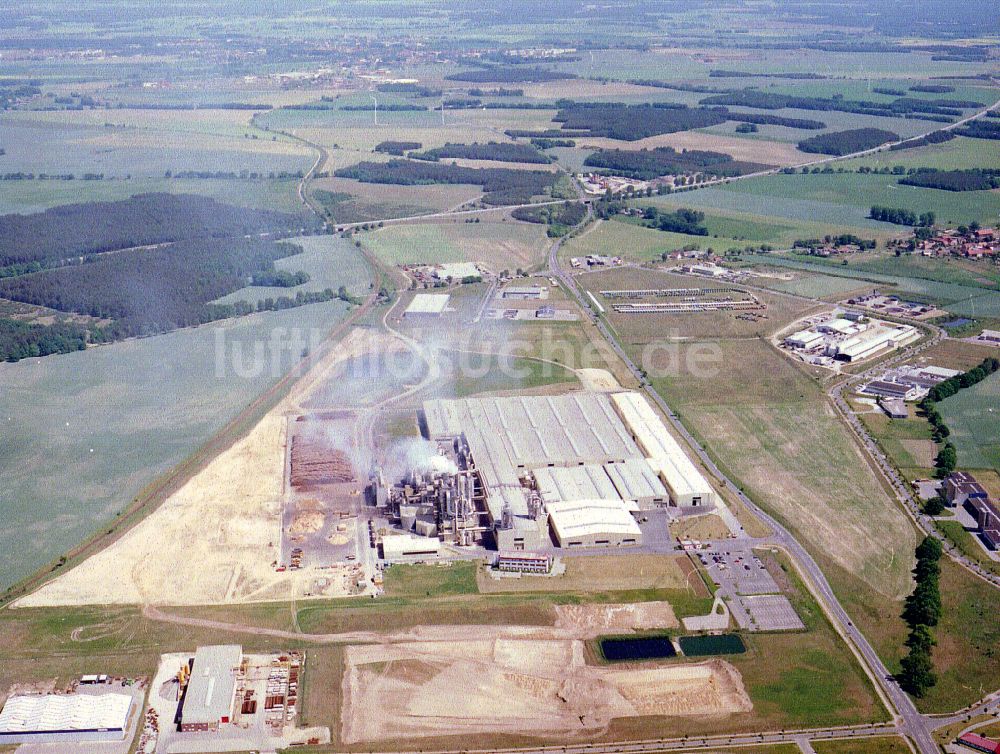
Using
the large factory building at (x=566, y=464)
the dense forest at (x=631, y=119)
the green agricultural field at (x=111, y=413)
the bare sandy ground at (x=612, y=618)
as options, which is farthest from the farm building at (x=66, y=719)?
the dense forest at (x=631, y=119)

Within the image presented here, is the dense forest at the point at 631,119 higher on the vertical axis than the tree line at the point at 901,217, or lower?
higher

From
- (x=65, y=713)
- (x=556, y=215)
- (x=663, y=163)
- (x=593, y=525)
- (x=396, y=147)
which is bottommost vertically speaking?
(x=65, y=713)

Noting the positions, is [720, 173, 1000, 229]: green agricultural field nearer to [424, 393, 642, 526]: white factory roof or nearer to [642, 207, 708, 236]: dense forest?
[642, 207, 708, 236]: dense forest

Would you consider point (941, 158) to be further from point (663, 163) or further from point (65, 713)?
point (65, 713)

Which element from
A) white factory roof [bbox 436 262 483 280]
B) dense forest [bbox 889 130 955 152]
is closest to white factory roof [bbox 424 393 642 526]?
white factory roof [bbox 436 262 483 280]

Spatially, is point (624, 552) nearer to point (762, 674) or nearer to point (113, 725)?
point (762, 674)

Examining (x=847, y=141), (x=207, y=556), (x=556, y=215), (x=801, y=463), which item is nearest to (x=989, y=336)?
(x=801, y=463)

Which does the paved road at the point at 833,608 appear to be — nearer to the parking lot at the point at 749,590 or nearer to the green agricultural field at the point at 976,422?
the parking lot at the point at 749,590
